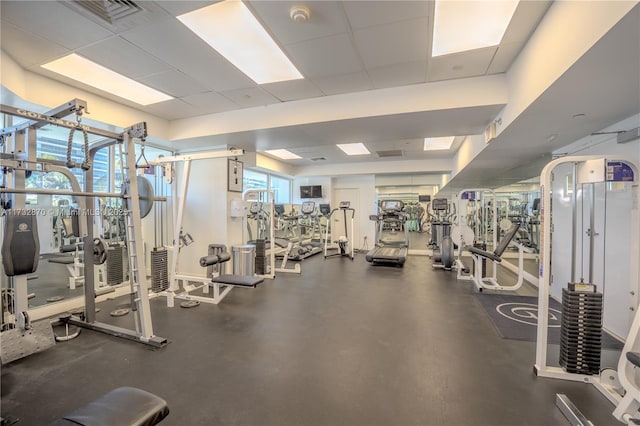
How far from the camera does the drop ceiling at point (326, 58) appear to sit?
218 cm

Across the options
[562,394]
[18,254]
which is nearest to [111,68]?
[18,254]

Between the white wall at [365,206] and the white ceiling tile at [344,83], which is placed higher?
the white ceiling tile at [344,83]

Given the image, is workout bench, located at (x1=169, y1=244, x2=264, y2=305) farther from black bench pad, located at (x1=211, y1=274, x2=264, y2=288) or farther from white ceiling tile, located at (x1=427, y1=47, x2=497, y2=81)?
white ceiling tile, located at (x1=427, y1=47, x2=497, y2=81)

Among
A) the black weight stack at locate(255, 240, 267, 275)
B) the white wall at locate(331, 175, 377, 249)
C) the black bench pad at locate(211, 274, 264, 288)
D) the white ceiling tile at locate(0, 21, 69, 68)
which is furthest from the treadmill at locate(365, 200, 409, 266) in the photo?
the white ceiling tile at locate(0, 21, 69, 68)

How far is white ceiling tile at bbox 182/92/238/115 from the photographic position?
12.9ft

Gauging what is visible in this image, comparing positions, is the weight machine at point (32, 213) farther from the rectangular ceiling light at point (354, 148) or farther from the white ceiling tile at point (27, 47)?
the rectangular ceiling light at point (354, 148)

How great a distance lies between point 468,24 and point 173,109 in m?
4.16

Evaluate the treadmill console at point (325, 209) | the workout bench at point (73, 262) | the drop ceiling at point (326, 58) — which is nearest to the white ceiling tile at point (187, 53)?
the drop ceiling at point (326, 58)

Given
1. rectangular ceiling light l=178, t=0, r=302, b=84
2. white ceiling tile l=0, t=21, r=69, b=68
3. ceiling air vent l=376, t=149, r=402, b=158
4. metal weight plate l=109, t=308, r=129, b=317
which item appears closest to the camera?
rectangular ceiling light l=178, t=0, r=302, b=84

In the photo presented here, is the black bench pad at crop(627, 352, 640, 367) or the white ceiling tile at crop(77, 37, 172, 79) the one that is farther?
the white ceiling tile at crop(77, 37, 172, 79)

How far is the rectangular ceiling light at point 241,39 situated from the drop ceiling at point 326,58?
0.36ft

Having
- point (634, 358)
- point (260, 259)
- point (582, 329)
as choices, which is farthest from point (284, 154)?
point (634, 358)

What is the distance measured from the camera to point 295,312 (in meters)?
3.71

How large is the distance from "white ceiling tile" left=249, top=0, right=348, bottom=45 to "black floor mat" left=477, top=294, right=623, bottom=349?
3576mm
